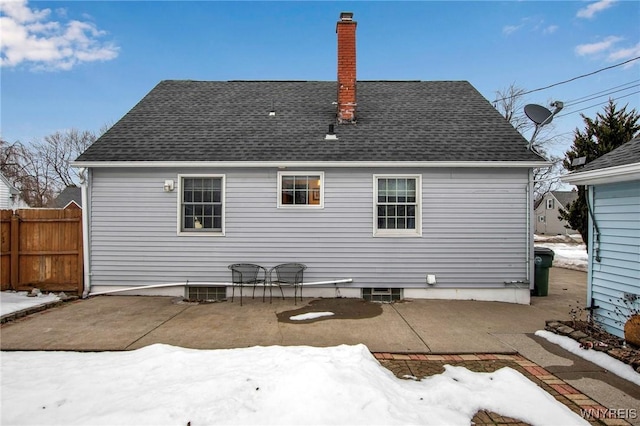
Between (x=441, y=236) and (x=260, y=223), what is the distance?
161 inches

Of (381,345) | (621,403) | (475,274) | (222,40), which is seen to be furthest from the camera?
(222,40)

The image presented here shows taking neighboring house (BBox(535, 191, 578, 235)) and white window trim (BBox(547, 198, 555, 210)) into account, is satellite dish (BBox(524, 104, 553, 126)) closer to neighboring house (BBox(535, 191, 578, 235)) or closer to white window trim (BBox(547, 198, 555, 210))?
neighboring house (BBox(535, 191, 578, 235))

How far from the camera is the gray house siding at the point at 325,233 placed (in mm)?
7129

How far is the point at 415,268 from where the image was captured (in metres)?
7.14

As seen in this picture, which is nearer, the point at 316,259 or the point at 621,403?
the point at 621,403

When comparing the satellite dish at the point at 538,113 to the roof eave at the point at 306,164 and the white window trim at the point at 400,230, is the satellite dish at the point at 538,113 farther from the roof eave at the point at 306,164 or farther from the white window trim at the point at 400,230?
the white window trim at the point at 400,230

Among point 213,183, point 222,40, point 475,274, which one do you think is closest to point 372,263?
point 475,274

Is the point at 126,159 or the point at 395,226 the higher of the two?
the point at 126,159

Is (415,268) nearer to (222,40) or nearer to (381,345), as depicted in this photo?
(381,345)

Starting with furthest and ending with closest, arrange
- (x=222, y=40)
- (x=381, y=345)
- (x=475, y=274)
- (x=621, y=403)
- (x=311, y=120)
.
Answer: (x=222, y=40) → (x=311, y=120) → (x=475, y=274) → (x=381, y=345) → (x=621, y=403)

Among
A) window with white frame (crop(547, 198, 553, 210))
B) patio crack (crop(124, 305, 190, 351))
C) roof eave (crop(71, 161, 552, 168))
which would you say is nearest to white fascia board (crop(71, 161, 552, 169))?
roof eave (crop(71, 161, 552, 168))

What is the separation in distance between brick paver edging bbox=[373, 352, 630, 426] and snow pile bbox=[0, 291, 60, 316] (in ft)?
21.6

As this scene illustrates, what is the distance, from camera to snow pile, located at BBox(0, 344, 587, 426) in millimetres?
2643

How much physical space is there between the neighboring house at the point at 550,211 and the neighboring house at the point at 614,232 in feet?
131
